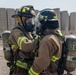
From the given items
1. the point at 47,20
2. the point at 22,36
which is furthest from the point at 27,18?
the point at 47,20

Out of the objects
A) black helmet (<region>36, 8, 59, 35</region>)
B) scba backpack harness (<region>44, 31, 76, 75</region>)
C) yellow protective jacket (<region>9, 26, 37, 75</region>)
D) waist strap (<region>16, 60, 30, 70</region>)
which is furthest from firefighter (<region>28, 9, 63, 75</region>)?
waist strap (<region>16, 60, 30, 70</region>)

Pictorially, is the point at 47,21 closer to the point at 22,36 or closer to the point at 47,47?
the point at 47,47

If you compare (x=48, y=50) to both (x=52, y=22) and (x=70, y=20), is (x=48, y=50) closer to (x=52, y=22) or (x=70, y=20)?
(x=52, y=22)

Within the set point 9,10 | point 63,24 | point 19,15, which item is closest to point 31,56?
point 19,15

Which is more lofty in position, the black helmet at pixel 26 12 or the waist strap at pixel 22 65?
the black helmet at pixel 26 12

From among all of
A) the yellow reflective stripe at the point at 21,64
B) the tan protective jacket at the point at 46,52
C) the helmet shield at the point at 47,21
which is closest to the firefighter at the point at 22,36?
the yellow reflective stripe at the point at 21,64

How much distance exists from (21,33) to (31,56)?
36cm

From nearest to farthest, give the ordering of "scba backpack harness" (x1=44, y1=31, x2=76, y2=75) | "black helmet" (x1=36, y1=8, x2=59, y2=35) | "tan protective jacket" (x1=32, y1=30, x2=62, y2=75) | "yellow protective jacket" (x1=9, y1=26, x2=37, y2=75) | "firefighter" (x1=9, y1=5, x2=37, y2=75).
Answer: "tan protective jacket" (x1=32, y1=30, x2=62, y2=75), "black helmet" (x1=36, y1=8, x2=59, y2=35), "scba backpack harness" (x1=44, y1=31, x2=76, y2=75), "yellow protective jacket" (x1=9, y1=26, x2=37, y2=75), "firefighter" (x1=9, y1=5, x2=37, y2=75)

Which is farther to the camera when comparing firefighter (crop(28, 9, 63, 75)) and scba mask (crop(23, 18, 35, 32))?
scba mask (crop(23, 18, 35, 32))

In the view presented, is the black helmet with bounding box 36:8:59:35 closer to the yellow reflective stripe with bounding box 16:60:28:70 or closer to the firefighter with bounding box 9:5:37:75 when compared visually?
the firefighter with bounding box 9:5:37:75

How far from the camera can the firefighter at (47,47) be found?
3.26 metres

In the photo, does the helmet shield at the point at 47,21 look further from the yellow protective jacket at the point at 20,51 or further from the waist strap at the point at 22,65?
the waist strap at the point at 22,65

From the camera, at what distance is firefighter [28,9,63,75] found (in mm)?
Answer: 3262

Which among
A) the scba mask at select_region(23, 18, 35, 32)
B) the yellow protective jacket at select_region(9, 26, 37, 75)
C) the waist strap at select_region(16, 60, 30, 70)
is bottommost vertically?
the waist strap at select_region(16, 60, 30, 70)
